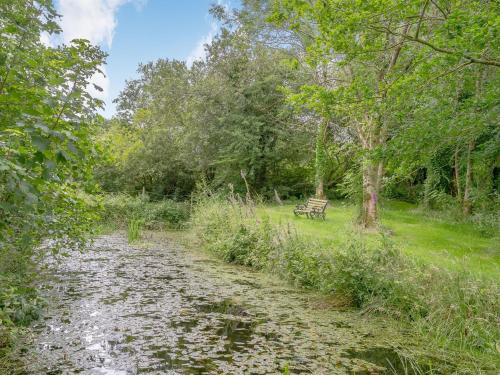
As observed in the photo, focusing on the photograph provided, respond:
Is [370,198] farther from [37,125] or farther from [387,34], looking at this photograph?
[37,125]

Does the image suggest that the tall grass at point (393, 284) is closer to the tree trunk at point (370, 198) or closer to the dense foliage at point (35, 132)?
the tree trunk at point (370, 198)

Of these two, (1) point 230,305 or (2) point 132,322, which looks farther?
(1) point 230,305

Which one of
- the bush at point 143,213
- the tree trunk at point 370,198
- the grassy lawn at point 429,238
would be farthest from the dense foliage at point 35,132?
the bush at point 143,213

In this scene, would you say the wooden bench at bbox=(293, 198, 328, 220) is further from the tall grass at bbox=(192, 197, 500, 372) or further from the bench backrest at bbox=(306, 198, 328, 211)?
the tall grass at bbox=(192, 197, 500, 372)

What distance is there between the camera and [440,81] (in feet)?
27.6

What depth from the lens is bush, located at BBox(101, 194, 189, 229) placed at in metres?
20.6

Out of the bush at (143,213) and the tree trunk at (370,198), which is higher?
the tree trunk at (370,198)

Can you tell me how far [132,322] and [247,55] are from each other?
19.9 metres

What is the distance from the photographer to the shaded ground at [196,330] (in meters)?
4.83

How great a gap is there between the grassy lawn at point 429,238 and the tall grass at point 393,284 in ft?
2.25

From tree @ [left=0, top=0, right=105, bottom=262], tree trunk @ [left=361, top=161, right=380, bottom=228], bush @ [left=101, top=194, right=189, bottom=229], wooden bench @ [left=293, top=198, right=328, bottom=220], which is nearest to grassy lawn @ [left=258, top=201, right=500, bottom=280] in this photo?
wooden bench @ [left=293, top=198, right=328, bottom=220]

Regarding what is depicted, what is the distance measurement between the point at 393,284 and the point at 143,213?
1621 centimetres

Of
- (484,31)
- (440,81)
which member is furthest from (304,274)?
(484,31)

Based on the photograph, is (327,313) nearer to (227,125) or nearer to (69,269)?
(69,269)
